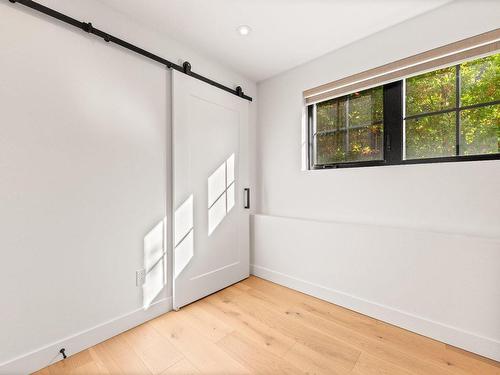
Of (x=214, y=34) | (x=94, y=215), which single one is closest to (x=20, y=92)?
(x=94, y=215)

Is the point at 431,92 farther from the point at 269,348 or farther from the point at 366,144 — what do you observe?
the point at 269,348

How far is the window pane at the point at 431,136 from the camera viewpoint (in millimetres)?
1750

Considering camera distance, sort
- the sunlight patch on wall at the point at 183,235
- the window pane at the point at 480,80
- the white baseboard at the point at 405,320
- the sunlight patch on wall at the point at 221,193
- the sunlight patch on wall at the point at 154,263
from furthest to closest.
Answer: the sunlight patch on wall at the point at 221,193, the sunlight patch on wall at the point at 183,235, the sunlight patch on wall at the point at 154,263, the window pane at the point at 480,80, the white baseboard at the point at 405,320

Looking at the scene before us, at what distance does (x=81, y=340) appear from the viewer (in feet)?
4.96

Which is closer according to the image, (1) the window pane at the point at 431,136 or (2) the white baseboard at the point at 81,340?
(2) the white baseboard at the point at 81,340

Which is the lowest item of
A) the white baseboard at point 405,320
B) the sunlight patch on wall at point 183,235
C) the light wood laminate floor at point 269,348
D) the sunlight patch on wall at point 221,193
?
the light wood laminate floor at point 269,348

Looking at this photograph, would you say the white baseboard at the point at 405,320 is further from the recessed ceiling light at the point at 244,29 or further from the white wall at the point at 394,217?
the recessed ceiling light at the point at 244,29

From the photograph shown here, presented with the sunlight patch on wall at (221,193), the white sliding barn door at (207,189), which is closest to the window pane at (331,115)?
the white sliding barn door at (207,189)

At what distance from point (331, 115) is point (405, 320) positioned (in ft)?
6.34

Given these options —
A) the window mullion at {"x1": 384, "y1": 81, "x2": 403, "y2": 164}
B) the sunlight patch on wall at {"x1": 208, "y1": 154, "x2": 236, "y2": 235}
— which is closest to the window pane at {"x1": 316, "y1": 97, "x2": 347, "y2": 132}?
the window mullion at {"x1": 384, "y1": 81, "x2": 403, "y2": 164}

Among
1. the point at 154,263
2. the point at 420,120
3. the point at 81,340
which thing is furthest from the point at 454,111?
the point at 81,340

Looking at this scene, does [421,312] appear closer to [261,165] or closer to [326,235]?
[326,235]

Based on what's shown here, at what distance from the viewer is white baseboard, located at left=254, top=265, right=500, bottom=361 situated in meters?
1.48

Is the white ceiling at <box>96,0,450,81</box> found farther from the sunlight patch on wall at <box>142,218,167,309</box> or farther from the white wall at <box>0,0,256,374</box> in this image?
the sunlight patch on wall at <box>142,218,167,309</box>
